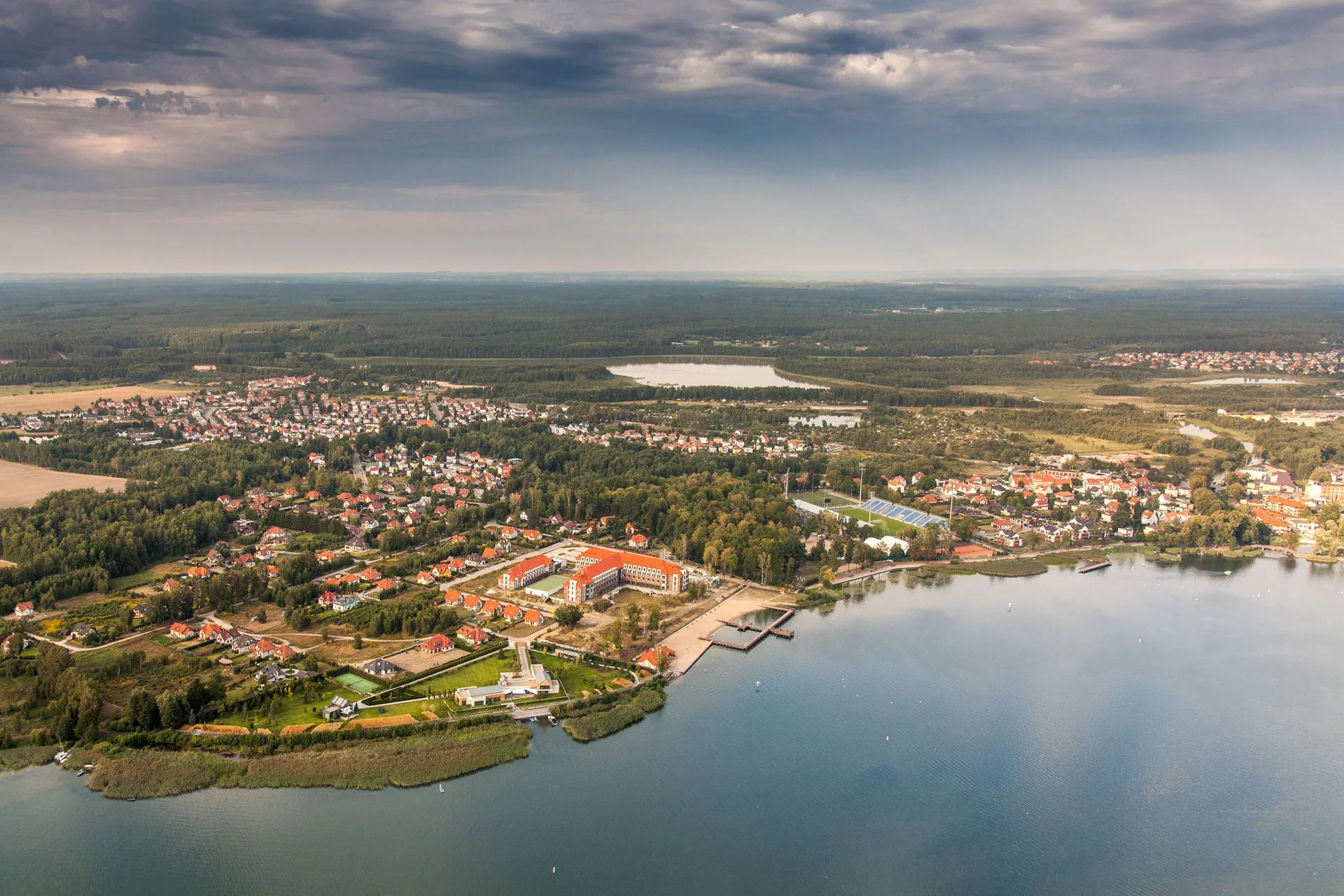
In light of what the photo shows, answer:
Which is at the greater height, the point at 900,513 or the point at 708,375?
the point at 708,375

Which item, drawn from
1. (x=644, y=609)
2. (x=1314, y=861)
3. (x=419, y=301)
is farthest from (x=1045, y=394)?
(x=419, y=301)

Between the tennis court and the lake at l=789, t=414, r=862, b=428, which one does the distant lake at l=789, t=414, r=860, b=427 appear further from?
the tennis court

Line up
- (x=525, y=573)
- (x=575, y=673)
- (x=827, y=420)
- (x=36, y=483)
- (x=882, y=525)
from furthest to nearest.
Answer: (x=827, y=420)
(x=36, y=483)
(x=882, y=525)
(x=525, y=573)
(x=575, y=673)

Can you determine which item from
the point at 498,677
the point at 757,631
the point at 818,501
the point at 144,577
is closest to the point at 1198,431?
the point at 818,501

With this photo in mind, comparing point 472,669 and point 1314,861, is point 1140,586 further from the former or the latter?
point 472,669

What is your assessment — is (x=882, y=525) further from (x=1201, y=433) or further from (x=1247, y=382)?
(x=1247, y=382)

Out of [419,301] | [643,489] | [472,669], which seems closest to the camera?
[472,669]
